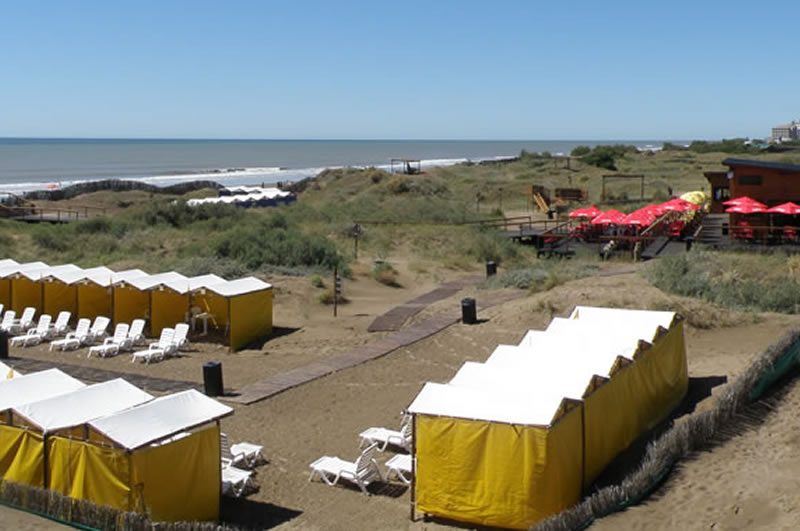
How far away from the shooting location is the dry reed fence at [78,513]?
8375 mm

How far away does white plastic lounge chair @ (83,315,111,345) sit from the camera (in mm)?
19938

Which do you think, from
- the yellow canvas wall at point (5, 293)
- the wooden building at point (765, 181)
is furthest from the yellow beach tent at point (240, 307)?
the wooden building at point (765, 181)

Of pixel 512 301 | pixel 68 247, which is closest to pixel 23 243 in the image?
pixel 68 247

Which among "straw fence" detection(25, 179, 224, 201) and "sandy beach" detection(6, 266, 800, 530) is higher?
"straw fence" detection(25, 179, 224, 201)

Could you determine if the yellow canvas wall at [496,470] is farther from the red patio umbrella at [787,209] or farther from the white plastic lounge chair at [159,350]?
the red patio umbrella at [787,209]

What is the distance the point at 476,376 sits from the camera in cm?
1146

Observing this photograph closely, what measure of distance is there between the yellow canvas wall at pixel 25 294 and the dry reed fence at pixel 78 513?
14102mm

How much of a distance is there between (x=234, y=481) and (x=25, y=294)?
556 inches

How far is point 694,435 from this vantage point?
10773 millimetres

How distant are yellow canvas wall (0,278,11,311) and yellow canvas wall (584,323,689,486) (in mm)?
17120

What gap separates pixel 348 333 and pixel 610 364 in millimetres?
9757

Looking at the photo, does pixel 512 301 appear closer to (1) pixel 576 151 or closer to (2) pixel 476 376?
(2) pixel 476 376

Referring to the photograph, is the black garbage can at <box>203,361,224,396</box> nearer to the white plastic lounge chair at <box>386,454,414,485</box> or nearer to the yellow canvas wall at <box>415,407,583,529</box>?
the white plastic lounge chair at <box>386,454,414,485</box>

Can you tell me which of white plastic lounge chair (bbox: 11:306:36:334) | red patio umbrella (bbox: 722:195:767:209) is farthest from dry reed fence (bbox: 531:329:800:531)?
red patio umbrella (bbox: 722:195:767:209)
